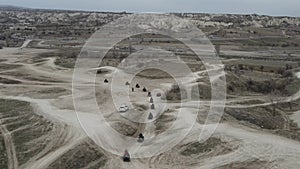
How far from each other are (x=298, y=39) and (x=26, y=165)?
119224 millimetres

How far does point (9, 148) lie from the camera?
39344mm

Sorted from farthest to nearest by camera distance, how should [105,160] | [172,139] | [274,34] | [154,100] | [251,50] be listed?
[274,34], [251,50], [154,100], [172,139], [105,160]

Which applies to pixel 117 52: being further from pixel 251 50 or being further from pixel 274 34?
pixel 274 34

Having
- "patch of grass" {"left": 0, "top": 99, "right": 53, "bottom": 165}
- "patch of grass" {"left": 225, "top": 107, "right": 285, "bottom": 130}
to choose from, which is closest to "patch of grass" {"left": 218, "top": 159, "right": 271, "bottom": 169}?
"patch of grass" {"left": 0, "top": 99, "right": 53, "bottom": 165}

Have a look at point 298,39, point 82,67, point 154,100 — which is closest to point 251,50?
point 298,39

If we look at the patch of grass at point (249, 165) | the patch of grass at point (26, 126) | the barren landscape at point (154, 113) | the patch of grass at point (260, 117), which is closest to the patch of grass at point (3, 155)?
the barren landscape at point (154, 113)

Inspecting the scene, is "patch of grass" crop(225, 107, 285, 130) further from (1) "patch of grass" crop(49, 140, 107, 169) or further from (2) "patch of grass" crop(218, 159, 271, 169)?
(1) "patch of grass" crop(49, 140, 107, 169)

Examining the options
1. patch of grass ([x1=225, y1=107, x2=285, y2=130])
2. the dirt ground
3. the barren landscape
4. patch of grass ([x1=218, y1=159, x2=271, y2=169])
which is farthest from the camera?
patch of grass ([x1=225, y1=107, x2=285, y2=130])

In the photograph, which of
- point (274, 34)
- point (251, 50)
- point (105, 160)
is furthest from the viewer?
point (274, 34)

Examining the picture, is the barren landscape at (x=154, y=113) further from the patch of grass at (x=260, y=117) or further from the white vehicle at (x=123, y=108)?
the white vehicle at (x=123, y=108)

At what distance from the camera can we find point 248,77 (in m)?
78.5

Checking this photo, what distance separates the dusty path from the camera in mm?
36031

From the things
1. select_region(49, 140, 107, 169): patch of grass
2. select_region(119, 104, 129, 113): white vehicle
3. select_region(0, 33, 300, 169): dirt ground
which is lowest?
select_region(49, 140, 107, 169): patch of grass

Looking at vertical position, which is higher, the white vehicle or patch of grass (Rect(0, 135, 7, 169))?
the white vehicle
